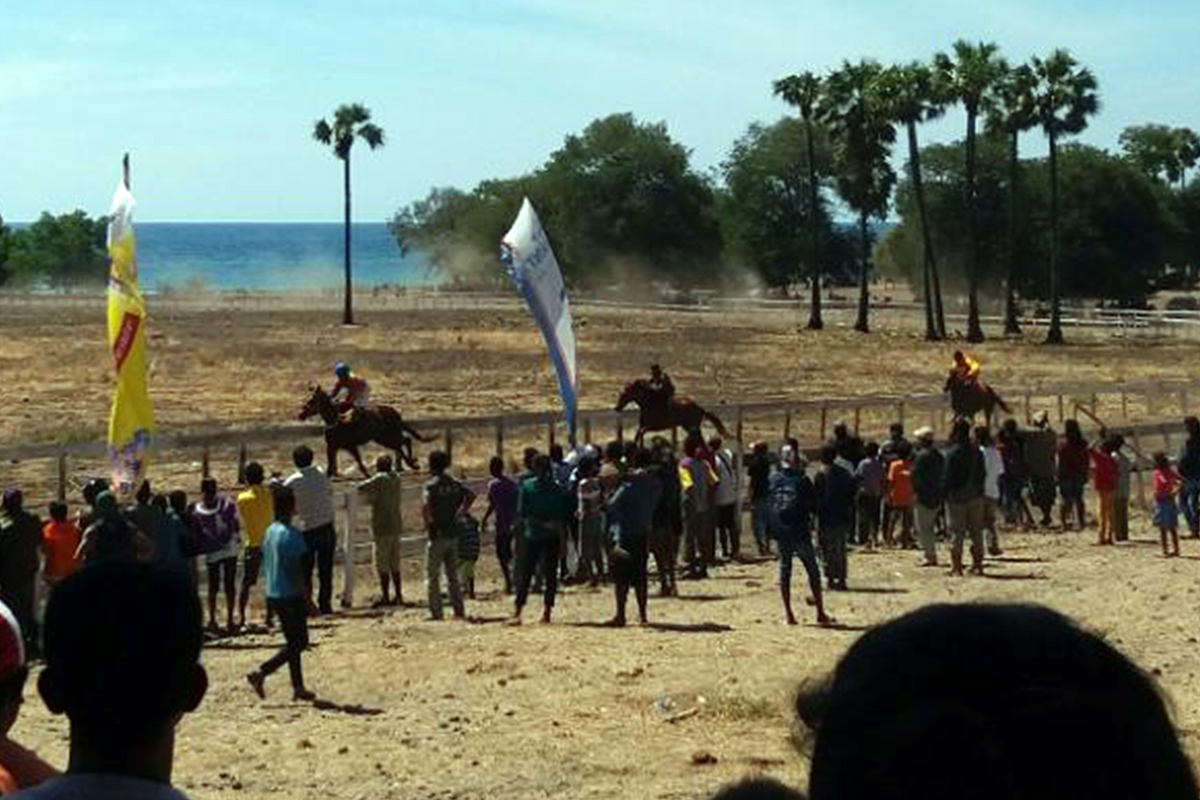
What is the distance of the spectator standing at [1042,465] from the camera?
2364 cm

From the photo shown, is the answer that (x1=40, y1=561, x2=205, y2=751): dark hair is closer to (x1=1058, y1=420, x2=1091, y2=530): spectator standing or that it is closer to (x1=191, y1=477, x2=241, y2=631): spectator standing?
(x1=191, y1=477, x2=241, y2=631): spectator standing

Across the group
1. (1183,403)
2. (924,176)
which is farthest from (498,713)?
(924,176)

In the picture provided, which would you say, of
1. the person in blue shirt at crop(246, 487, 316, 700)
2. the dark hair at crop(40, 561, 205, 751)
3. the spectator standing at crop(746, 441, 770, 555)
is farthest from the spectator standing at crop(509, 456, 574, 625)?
the dark hair at crop(40, 561, 205, 751)

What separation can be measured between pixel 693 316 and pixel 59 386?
3894 cm

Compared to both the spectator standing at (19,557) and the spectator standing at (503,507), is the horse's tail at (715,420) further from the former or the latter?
the spectator standing at (19,557)

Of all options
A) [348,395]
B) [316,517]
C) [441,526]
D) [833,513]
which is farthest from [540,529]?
[348,395]

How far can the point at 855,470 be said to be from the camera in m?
21.7

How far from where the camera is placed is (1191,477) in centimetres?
2238

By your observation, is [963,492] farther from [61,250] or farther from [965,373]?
[61,250]

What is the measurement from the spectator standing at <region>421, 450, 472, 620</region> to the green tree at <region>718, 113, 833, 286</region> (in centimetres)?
8718

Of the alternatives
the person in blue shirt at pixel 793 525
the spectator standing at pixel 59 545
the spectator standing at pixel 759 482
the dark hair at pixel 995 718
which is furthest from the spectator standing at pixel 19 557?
the dark hair at pixel 995 718

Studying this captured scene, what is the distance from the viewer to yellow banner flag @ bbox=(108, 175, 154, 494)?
1625 centimetres

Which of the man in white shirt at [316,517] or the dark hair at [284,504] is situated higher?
the dark hair at [284,504]

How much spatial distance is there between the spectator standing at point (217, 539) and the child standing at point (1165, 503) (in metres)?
9.75
